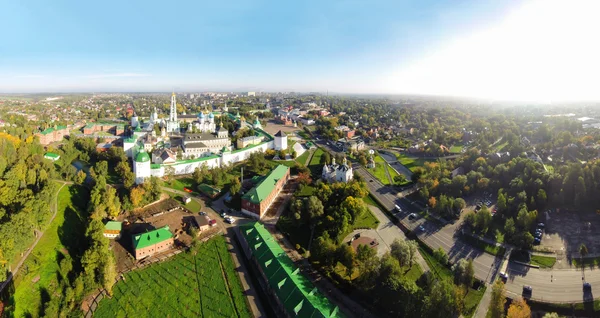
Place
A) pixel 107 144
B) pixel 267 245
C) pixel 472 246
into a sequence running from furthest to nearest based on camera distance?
pixel 107 144 → pixel 472 246 → pixel 267 245

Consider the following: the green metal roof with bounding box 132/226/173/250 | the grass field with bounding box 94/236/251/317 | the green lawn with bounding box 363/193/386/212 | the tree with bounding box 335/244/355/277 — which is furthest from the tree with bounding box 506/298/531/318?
the green metal roof with bounding box 132/226/173/250

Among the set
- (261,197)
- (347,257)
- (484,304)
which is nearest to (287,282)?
(347,257)

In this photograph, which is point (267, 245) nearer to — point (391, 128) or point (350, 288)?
point (350, 288)

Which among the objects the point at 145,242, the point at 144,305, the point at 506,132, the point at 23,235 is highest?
the point at 506,132

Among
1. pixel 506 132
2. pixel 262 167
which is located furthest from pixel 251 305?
pixel 506 132

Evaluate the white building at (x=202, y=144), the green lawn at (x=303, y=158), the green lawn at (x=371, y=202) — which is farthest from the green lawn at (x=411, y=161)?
the white building at (x=202, y=144)

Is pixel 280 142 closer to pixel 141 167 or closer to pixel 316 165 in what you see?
pixel 316 165

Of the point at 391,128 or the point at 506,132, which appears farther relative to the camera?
the point at 391,128
